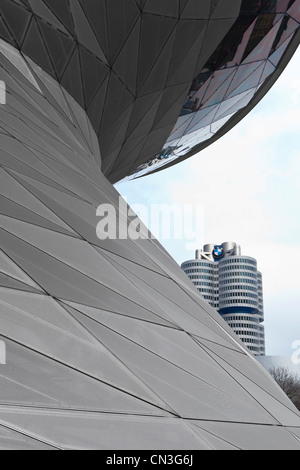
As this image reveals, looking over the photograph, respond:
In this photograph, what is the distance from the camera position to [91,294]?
455 cm

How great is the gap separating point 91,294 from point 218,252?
148002 millimetres

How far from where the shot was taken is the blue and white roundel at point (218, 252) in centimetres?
15068

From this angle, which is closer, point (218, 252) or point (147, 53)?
point (147, 53)

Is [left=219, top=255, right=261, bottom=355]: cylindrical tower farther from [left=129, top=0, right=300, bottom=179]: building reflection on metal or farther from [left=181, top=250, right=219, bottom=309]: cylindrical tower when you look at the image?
[left=129, top=0, right=300, bottom=179]: building reflection on metal

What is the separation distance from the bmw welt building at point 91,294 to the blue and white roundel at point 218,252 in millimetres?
138814

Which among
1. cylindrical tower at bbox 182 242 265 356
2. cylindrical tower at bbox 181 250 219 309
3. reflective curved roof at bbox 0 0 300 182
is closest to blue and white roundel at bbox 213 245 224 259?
cylindrical tower at bbox 182 242 265 356

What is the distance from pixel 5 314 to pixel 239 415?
6.60ft

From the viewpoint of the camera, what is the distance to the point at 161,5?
41.6 ft

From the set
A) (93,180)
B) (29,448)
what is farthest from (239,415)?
(93,180)

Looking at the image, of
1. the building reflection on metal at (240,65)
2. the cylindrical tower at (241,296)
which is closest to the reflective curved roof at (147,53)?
the building reflection on metal at (240,65)

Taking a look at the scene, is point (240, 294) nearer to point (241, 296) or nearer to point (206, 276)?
point (241, 296)

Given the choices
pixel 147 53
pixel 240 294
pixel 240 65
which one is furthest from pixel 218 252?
pixel 147 53

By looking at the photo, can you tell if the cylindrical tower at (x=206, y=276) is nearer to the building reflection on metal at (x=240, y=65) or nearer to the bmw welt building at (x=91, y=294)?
the building reflection on metal at (x=240, y=65)

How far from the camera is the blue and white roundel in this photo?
151 m
